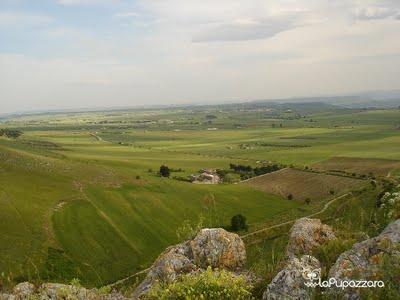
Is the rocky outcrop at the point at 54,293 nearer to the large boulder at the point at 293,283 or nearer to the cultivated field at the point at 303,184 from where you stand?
the large boulder at the point at 293,283

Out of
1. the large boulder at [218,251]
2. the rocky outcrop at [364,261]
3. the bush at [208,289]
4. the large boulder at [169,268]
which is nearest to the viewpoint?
the rocky outcrop at [364,261]

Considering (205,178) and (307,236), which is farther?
(205,178)

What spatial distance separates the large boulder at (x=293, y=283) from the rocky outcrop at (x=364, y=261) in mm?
514

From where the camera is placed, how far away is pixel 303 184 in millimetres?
101312

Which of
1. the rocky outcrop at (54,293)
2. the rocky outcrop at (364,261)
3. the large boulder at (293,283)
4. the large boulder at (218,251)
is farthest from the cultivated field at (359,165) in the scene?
the rocky outcrop at (54,293)

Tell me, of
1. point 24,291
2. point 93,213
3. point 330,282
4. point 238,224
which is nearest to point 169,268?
point 24,291

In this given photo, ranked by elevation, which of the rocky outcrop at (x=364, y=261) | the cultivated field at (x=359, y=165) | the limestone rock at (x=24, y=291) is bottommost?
the cultivated field at (x=359, y=165)

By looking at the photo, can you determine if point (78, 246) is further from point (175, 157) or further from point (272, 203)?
point (175, 157)

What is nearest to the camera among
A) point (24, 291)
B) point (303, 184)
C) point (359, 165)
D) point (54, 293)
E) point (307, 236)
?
point (54, 293)

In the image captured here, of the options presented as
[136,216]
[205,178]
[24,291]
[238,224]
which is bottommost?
[205,178]

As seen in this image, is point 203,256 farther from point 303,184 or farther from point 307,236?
point 303,184

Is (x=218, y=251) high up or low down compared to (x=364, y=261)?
down

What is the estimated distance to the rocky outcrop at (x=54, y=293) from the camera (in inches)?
394

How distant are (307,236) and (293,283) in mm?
5913
